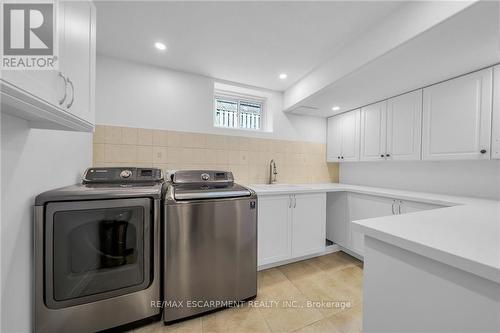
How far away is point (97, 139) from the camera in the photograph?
78.1 inches

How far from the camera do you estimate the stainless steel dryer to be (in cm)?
109

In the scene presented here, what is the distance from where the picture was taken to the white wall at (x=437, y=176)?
1.74 meters

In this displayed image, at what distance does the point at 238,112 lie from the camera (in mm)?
2779

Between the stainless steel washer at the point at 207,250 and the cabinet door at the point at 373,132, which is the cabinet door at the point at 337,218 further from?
the stainless steel washer at the point at 207,250

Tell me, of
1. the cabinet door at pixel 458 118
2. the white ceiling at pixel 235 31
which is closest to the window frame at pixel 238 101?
the white ceiling at pixel 235 31

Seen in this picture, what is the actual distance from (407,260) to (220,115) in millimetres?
2498

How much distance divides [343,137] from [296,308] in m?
2.40

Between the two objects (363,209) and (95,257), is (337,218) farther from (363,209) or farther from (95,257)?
(95,257)

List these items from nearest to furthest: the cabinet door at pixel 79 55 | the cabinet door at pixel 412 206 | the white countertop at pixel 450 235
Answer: the white countertop at pixel 450 235
the cabinet door at pixel 79 55
the cabinet door at pixel 412 206

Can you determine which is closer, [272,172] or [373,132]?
[373,132]

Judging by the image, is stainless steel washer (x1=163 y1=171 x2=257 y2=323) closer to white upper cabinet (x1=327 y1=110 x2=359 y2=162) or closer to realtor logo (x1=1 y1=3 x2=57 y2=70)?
realtor logo (x1=1 y1=3 x2=57 y2=70)

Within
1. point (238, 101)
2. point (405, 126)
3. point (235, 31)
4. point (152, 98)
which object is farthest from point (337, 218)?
point (152, 98)

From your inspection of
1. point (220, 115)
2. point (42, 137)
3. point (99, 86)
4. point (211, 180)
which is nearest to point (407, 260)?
point (211, 180)

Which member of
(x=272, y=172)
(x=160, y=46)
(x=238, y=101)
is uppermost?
(x=160, y=46)
